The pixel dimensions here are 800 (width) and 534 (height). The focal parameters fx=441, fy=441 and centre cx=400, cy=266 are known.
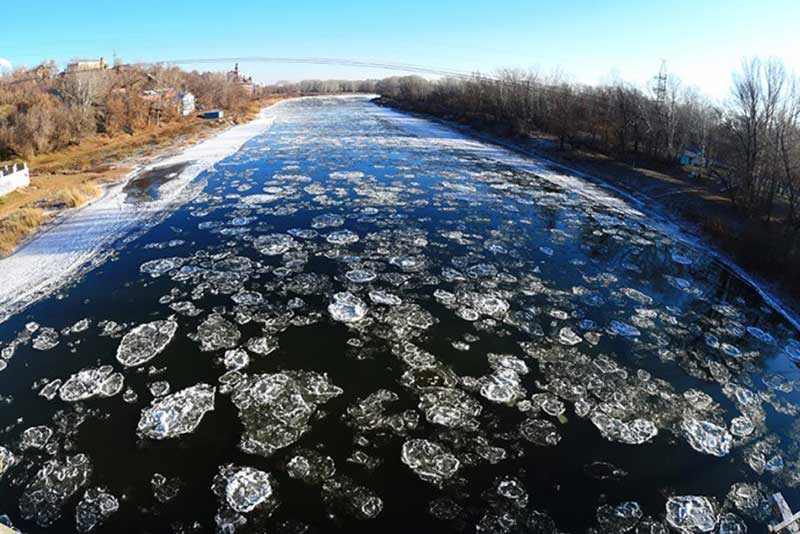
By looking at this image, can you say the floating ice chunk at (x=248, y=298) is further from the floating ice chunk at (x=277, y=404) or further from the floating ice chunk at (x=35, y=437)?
the floating ice chunk at (x=35, y=437)

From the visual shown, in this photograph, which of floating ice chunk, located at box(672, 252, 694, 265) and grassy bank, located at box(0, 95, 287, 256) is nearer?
floating ice chunk, located at box(672, 252, 694, 265)

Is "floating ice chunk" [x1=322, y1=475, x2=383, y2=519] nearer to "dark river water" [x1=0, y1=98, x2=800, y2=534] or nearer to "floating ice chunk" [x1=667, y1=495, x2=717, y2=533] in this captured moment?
"dark river water" [x1=0, y1=98, x2=800, y2=534]

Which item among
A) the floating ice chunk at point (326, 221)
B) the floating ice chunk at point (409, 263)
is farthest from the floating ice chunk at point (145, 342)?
the floating ice chunk at point (326, 221)

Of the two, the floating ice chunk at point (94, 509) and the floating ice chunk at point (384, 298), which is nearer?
the floating ice chunk at point (94, 509)

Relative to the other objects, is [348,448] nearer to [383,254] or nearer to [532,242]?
[383,254]

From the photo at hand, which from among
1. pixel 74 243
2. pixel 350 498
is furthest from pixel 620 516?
pixel 74 243

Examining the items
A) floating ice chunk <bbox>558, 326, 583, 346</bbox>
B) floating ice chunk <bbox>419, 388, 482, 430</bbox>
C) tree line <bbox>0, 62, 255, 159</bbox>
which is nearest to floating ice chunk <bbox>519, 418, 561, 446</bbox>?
floating ice chunk <bbox>419, 388, 482, 430</bbox>

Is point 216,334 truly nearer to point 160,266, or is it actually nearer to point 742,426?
point 160,266
